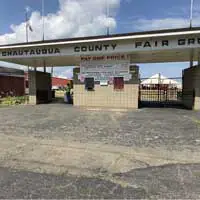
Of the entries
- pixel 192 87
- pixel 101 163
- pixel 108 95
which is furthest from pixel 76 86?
pixel 101 163

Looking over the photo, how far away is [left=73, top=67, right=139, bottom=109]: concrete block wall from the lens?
1417 centimetres

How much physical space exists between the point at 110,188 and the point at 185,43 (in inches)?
426

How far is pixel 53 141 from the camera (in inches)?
248

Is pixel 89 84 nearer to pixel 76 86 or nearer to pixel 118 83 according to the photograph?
pixel 76 86

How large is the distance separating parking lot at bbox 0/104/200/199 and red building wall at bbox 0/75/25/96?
20.5 metres

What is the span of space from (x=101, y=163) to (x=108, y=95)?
1025 cm

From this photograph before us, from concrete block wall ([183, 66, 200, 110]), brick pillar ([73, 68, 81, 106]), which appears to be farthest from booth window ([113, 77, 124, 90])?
concrete block wall ([183, 66, 200, 110])

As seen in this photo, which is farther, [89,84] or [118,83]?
[89,84]

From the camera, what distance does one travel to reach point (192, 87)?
14.6 meters

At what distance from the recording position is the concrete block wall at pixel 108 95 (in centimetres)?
1417

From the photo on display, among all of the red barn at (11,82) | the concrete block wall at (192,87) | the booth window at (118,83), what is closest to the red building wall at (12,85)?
the red barn at (11,82)

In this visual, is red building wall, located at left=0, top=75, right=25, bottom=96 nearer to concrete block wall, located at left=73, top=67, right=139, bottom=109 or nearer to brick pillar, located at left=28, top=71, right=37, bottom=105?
brick pillar, located at left=28, top=71, right=37, bottom=105

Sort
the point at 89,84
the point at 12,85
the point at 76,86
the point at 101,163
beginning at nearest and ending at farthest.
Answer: the point at 101,163 → the point at 89,84 → the point at 76,86 → the point at 12,85

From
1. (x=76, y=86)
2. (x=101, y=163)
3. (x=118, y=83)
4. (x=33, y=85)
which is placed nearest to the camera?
(x=101, y=163)
